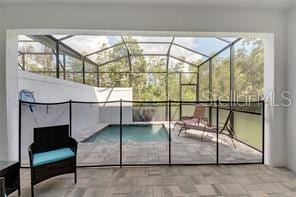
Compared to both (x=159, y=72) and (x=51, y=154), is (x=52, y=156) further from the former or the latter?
(x=159, y=72)

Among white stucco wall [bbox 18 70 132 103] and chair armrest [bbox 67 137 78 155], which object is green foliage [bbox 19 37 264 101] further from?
chair armrest [bbox 67 137 78 155]

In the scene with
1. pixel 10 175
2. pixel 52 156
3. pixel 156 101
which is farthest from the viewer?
pixel 156 101

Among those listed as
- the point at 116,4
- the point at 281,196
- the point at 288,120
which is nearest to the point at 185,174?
the point at 281,196

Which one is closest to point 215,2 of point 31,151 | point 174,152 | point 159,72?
point 174,152

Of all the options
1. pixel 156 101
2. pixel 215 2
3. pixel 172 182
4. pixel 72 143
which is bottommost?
pixel 172 182

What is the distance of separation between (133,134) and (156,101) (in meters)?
2.03

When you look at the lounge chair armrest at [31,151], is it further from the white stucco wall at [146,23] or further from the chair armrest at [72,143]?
the white stucco wall at [146,23]

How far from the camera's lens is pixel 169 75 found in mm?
10758

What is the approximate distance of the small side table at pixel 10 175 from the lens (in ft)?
9.67

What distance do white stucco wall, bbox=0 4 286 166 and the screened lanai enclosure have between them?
0.40 metres

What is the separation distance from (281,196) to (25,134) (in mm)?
4507

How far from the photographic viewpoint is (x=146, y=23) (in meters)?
4.24

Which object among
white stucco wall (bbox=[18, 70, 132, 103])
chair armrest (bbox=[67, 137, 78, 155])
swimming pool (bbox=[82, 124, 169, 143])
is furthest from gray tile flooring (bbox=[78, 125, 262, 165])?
white stucco wall (bbox=[18, 70, 132, 103])

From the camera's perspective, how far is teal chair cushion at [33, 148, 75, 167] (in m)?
3.24
